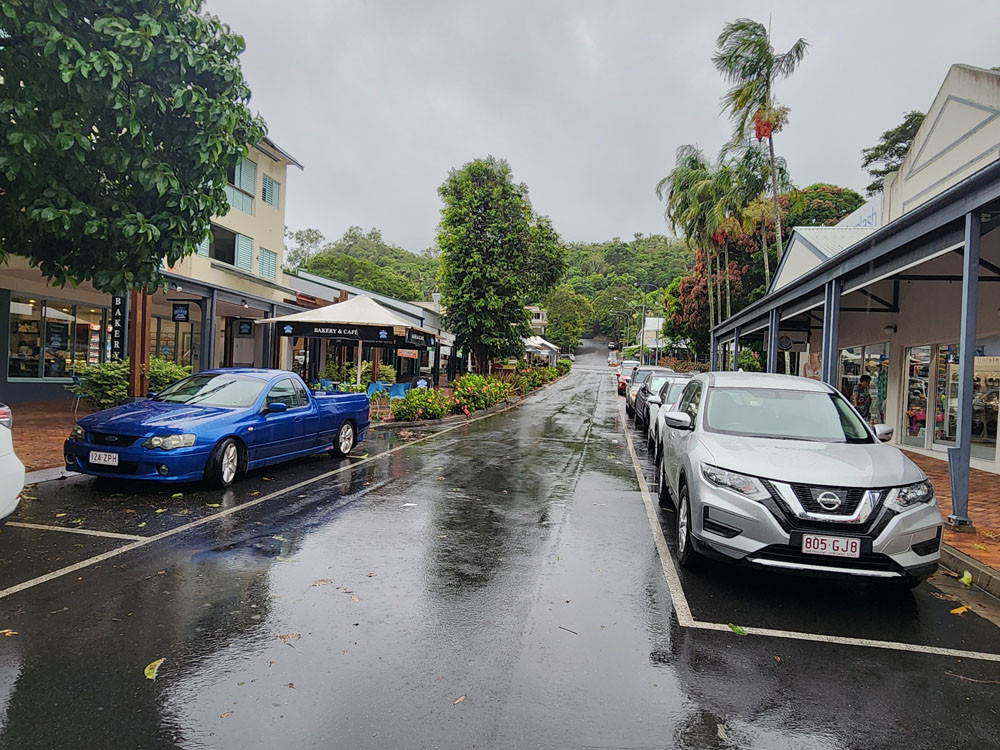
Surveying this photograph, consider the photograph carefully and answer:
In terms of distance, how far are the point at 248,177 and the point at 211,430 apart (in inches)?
727

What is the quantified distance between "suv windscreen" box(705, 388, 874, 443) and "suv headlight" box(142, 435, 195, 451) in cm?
577

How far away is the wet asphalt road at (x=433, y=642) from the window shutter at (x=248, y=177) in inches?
724

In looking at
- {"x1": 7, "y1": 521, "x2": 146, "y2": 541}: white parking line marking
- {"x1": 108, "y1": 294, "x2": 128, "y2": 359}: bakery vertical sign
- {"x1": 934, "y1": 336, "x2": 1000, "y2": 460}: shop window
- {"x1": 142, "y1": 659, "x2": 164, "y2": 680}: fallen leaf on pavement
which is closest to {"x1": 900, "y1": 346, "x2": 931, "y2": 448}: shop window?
{"x1": 934, "y1": 336, "x2": 1000, "y2": 460}: shop window

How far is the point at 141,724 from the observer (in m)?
3.03

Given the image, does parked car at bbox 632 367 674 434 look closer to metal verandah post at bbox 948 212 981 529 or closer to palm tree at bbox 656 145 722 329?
metal verandah post at bbox 948 212 981 529

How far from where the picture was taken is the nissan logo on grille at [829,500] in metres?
4.74

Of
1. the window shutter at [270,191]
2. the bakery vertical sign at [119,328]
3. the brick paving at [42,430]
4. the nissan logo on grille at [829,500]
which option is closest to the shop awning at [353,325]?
the bakery vertical sign at [119,328]

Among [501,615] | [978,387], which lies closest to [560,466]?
[501,615]

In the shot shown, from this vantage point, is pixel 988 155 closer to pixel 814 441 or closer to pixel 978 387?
pixel 978 387

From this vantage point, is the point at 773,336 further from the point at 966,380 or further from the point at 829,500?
the point at 829,500

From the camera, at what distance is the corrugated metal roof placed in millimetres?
19638

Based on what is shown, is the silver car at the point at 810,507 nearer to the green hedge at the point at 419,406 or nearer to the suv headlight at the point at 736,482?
the suv headlight at the point at 736,482

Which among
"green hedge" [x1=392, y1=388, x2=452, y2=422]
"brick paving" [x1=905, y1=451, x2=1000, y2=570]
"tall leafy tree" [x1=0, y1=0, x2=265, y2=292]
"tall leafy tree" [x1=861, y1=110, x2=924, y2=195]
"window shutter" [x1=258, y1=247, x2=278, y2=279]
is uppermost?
"tall leafy tree" [x1=861, y1=110, x2=924, y2=195]

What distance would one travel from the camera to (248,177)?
23625 mm
